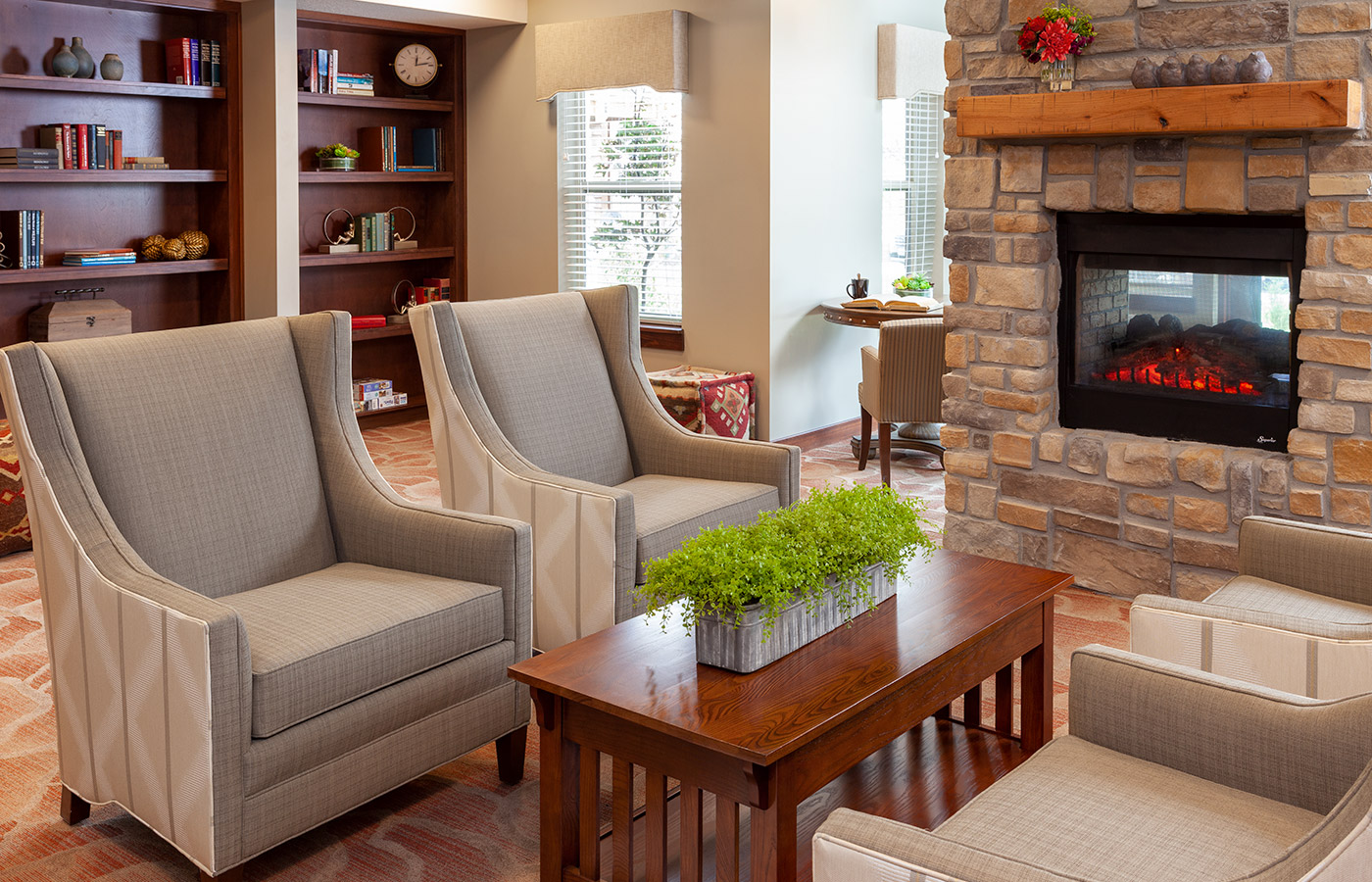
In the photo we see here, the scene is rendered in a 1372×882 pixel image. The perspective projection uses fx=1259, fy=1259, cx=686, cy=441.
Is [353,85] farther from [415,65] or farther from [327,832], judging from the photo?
[327,832]

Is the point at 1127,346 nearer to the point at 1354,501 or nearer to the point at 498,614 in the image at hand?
the point at 1354,501

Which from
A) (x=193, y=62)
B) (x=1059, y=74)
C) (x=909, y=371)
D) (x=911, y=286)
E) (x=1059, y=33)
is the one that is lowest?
(x=909, y=371)

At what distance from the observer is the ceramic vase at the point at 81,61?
5715 millimetres

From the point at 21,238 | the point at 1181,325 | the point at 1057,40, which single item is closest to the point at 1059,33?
the point at 1057,40

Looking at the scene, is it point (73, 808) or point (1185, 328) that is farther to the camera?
point (1185, 328)

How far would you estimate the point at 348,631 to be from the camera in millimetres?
2449

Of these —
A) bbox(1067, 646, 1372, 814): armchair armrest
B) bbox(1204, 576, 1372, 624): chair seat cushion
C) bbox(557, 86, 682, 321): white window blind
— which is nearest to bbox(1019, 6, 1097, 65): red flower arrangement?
bbox(1204, 576, 1372, 624): chair seat cushion

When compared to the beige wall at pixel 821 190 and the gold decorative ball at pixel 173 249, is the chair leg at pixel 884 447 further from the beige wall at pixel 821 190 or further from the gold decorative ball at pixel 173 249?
the gold decorative ball at pixel 173 249

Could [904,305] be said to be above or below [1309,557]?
above

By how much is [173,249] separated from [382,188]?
1509 mm

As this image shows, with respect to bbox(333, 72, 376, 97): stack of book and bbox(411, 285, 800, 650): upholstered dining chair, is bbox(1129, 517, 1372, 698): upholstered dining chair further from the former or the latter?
bbox(333, 72, 376, 97): stack of book

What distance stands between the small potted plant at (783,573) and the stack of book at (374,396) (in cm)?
493

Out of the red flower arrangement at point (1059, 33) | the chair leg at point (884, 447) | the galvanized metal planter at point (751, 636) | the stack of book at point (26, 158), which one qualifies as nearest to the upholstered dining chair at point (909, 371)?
the chair leg at point (884, 447)

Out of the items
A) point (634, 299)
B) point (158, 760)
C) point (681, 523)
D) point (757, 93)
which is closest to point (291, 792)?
point (158, 760)
